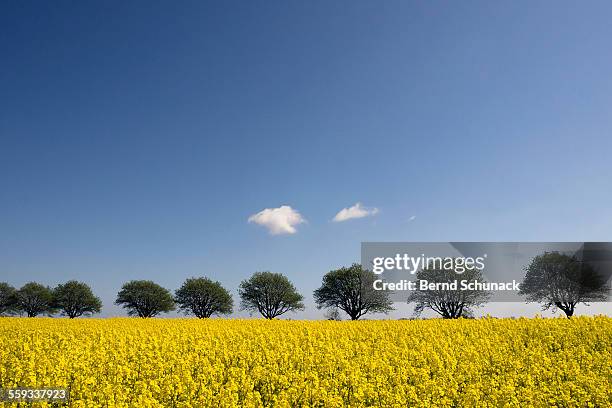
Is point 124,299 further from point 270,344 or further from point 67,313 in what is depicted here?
point 270,344

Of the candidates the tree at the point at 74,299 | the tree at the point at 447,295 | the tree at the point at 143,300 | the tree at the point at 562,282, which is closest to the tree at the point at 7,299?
the tree at the point at 74,299

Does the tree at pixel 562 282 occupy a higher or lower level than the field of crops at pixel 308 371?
higher

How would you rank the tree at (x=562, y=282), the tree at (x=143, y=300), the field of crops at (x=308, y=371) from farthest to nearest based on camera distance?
the tree at (x=143, y=300), the tree at (x=562, y=282), the field of crops at (x=308, y=371)

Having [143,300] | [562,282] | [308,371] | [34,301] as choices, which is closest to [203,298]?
[143,300]

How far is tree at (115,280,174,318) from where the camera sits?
76125mm

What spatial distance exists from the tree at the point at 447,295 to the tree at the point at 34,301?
209 feet

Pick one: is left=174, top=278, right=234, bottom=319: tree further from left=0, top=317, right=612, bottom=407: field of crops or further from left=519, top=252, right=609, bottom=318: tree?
left=0, top=317, right=612, bottom=407: field of crops

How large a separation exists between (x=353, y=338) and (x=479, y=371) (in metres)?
7.35

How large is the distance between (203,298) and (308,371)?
66981mm

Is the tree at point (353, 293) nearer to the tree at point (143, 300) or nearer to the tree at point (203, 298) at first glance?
the tree at point (203, 298)

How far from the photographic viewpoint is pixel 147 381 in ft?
37.0

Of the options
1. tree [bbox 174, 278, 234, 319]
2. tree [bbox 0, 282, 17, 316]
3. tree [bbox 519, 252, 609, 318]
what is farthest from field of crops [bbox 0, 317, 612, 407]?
tree [bbox 0, 282, 17, 316]

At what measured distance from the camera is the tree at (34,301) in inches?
3155

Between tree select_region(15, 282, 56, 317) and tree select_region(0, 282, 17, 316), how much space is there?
981 millimetres
